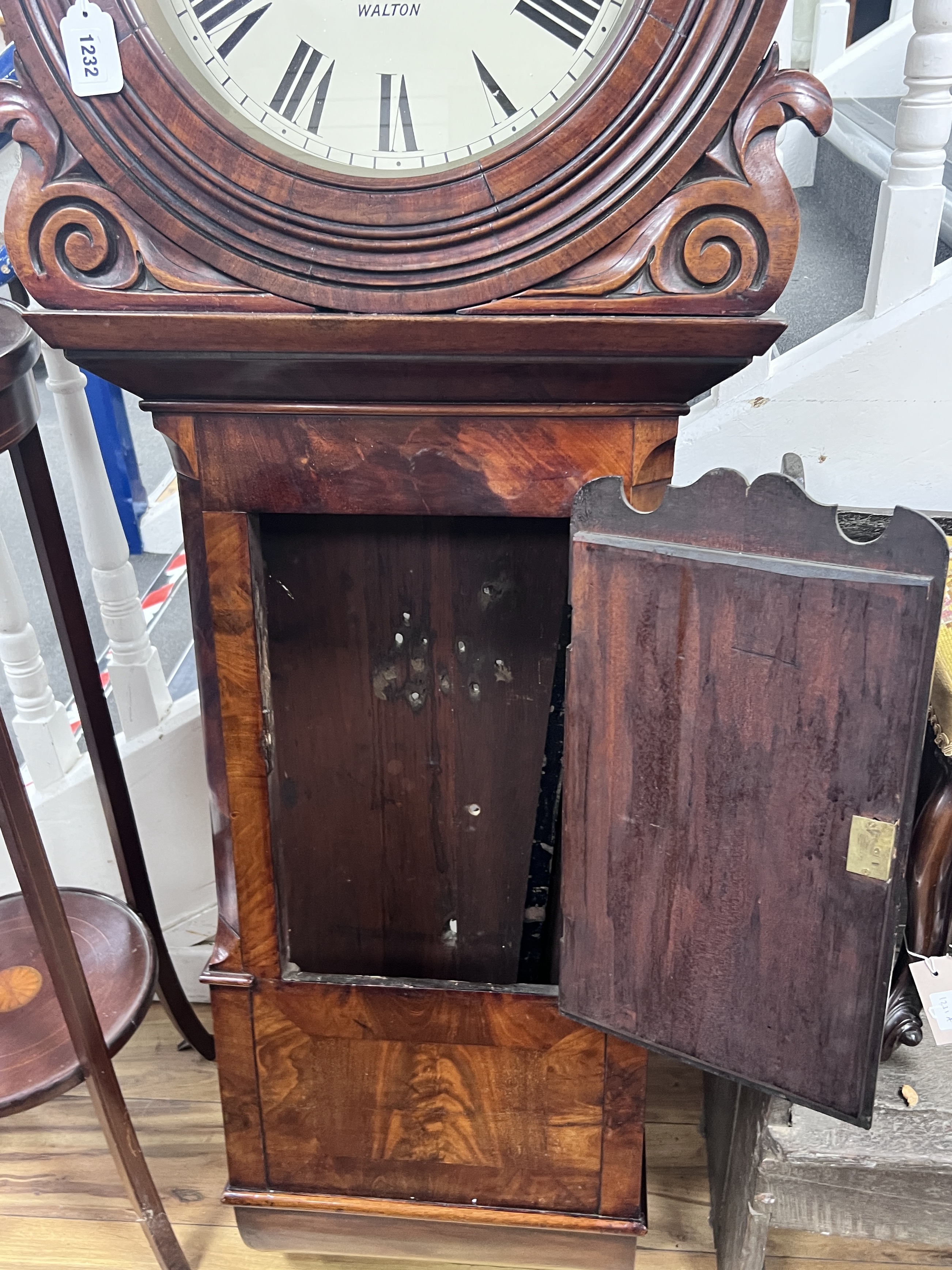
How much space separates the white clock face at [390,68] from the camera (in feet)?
2.31

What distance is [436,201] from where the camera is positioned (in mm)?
729

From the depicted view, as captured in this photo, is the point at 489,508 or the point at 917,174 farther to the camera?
the point at 917,174

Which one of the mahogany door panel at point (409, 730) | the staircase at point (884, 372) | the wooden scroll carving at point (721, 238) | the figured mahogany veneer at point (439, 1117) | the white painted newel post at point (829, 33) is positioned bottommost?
the figured mahogany veneer at point (439, 1117)

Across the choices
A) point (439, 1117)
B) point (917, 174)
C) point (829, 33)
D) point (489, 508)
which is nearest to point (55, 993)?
point (439, 1117)

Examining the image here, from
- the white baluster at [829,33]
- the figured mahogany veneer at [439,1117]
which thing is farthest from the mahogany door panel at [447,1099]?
the white baluster at [829,33]

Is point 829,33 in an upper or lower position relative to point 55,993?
upper

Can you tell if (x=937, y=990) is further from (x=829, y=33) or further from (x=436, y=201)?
(x=829, y=33)

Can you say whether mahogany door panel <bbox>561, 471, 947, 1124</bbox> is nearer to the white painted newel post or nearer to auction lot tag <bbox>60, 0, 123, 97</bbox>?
auction lot tag <bbox>60, 0, 123, 97</bbox>

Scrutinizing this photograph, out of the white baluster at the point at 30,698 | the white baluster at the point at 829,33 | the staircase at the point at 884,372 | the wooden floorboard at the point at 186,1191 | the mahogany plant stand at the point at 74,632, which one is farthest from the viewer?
the white baluster at the point at 829,33

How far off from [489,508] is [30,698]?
0.88 meters

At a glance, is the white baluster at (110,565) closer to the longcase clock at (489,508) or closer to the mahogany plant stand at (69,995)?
the mahogany plant stand at (69,995)

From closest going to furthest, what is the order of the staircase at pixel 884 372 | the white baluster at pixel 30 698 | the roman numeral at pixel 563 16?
the roman numeral at pixel 563 16 < the staircase at pixel 884 372 < the white baluster at pixel 30 698

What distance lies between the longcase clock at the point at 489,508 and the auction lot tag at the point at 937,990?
0.22 meters

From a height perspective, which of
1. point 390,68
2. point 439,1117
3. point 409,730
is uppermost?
point 390,68
